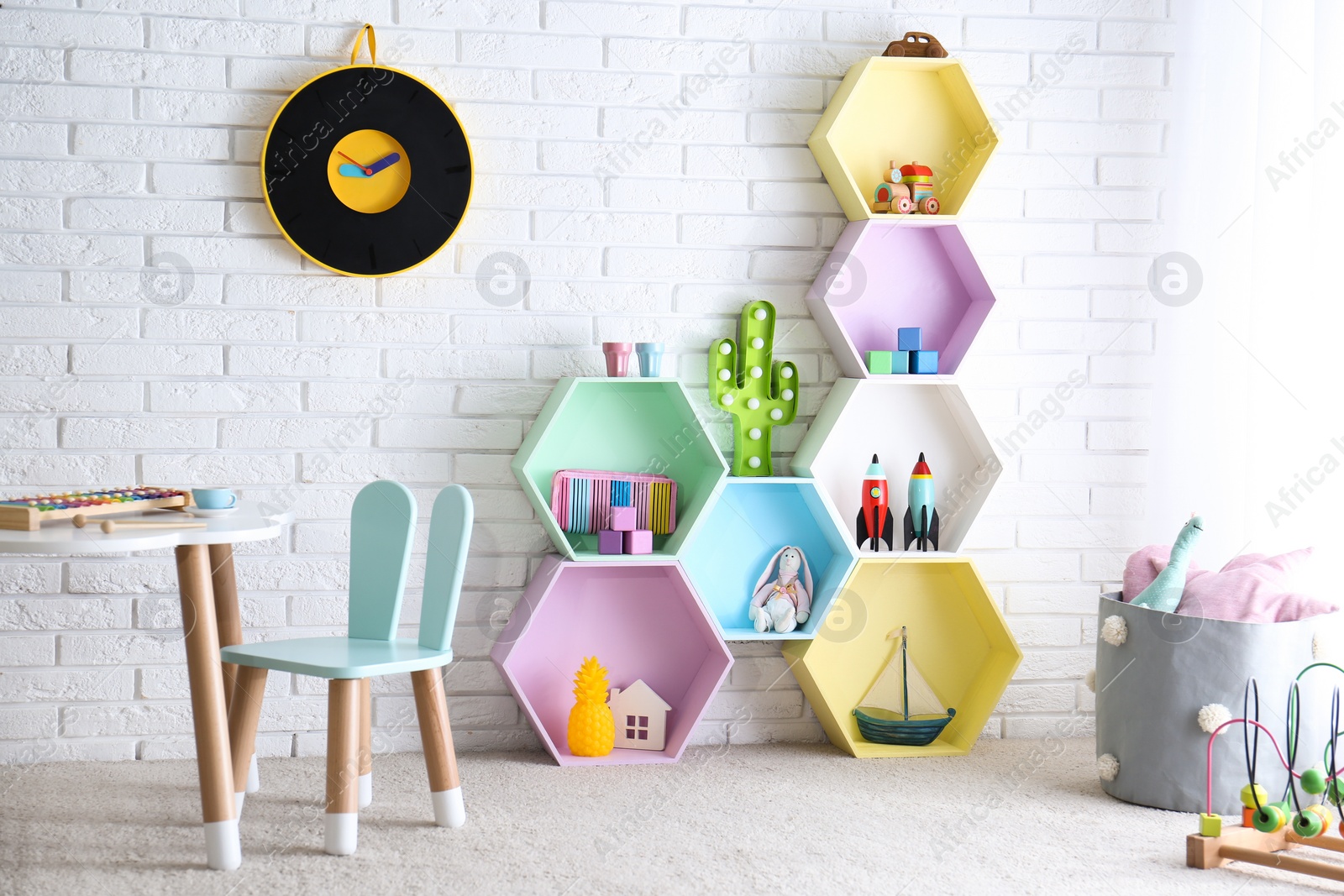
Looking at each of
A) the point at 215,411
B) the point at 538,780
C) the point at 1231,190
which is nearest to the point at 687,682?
the point at 538,780

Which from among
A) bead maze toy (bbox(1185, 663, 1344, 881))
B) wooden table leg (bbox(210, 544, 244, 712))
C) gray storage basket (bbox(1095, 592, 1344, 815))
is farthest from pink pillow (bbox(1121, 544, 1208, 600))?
wooden table leg (bbox(210, 544, 244, 712))

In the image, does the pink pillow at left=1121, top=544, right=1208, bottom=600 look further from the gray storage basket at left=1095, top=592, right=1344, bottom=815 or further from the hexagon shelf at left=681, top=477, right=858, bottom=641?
the hexagon shelf at left=681, top=477, right=858, bottom=641

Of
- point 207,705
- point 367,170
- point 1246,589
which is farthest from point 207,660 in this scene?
point 1246,589

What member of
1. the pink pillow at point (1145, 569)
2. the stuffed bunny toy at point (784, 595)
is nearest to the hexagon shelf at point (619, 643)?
the stuffed bunny toy at point (784, 595)

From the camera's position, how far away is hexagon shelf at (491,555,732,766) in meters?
2.56

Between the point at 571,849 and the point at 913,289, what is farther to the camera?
the point at 913,289

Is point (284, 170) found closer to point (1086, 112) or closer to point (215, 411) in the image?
point (215, 411)

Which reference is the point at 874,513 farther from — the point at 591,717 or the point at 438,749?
the point at 438,749

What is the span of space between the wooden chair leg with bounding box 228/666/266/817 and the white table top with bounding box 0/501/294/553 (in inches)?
11.4

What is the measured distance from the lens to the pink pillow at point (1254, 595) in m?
2.19

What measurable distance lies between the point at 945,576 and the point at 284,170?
1800 millimetres

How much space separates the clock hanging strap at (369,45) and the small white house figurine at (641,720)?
1500 millimetres

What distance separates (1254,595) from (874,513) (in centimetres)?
80

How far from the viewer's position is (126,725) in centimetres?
250
